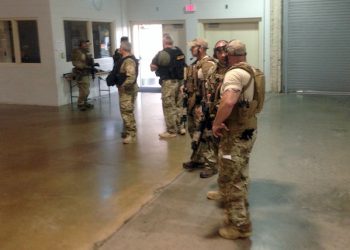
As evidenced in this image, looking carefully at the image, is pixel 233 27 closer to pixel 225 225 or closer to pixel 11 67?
pixel 11 67

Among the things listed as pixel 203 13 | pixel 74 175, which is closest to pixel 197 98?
pixel 74 175

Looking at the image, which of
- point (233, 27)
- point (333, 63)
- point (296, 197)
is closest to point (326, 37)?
point (333, 63)

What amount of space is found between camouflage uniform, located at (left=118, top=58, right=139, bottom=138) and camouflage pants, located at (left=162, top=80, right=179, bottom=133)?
455mm

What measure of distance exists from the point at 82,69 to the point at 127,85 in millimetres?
3554

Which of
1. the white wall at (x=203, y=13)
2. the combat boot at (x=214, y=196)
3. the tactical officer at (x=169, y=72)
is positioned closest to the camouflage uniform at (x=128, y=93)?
the tactical officer at (x=169, y=72)

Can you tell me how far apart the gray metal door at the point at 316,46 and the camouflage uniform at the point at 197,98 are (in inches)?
247

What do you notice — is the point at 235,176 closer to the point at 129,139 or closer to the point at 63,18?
the point at 129,139

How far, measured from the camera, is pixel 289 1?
10234 millimetres

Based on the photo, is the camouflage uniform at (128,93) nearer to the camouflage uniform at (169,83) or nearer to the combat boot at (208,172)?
the camouflage uniform at (169,83)

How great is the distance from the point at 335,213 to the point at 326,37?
737 centimetres

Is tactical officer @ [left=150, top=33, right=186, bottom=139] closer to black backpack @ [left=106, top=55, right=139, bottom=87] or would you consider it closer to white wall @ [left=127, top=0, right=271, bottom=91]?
black backpack @ [left=106, top=55, right=139, bottom=87]

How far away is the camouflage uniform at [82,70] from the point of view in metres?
9.16

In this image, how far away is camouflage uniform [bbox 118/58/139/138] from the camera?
5910 millimetres

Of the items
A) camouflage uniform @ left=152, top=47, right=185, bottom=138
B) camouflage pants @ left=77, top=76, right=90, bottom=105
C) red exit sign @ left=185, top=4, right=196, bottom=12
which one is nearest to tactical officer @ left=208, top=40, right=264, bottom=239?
camouflage uniform @ left=152, top=47, right=185, bottom=138
